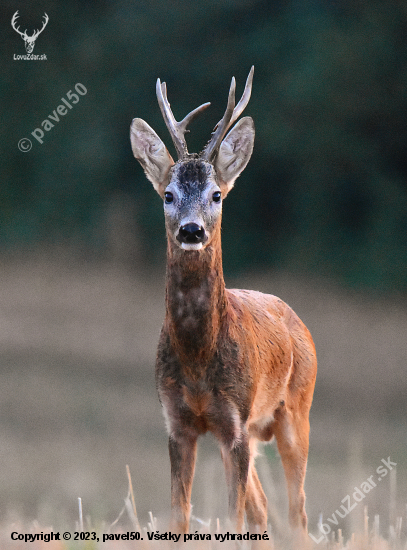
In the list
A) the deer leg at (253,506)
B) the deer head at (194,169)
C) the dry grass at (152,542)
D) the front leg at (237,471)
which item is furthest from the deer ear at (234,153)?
the dry grass at (152,542)

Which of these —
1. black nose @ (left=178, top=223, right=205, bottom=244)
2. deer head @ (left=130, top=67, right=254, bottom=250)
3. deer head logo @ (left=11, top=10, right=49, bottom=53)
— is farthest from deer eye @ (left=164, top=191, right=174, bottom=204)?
deer head logo @ (left=11, top=10, right=49, bottom=53)

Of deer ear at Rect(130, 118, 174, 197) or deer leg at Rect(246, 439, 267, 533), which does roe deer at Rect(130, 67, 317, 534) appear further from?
deer leg at Rect(246, 439, 267, 533)

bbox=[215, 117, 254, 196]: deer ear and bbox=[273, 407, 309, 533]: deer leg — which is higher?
bbox=[215, 117, 254, 196]: deer ear

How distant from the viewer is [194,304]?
17.2 feet

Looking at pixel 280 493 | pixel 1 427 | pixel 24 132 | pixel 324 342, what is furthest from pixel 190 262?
pixel 24 132

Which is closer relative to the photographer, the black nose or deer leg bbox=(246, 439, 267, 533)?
the black nose

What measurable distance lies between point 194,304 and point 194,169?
693mm

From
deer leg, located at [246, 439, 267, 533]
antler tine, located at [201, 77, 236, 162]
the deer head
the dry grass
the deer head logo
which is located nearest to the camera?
the dry grass

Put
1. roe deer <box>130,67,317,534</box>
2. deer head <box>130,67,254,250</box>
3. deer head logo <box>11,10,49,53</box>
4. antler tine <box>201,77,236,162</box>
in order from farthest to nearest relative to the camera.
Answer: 1. deer head logo <box>11,10,49,53</box>
2. antler tine <box>201,77,236,162</box>
3. roe deer <box>130,67,317,534</box>
4. deer head <box>130,67,254,250</box>

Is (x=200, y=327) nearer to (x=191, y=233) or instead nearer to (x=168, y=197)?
(x=191, y=233)

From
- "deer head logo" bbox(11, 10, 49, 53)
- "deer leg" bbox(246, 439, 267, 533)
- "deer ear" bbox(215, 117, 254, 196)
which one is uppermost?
"deer head logo" bbox(11, 10, 49, 53)

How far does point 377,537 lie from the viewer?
4410 millimetres

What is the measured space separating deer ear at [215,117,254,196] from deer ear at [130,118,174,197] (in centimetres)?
28

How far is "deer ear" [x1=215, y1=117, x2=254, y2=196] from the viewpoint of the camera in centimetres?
542
